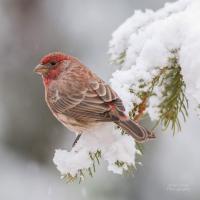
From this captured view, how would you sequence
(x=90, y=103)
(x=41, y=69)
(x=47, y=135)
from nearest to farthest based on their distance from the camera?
(x=90, y=103) → (x=41, y=69) → (x=47, y=135)

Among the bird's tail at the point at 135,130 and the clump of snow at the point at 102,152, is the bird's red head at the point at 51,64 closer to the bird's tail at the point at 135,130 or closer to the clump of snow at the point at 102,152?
the clump of snow at the point at 102,152

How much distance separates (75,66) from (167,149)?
8.80ft

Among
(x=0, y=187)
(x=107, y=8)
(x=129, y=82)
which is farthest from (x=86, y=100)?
(x=107, y=8)

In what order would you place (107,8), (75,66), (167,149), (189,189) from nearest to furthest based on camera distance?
(75,66), (189,189), (167,149), (107,8)

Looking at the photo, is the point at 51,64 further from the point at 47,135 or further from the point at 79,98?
the point at 47,135

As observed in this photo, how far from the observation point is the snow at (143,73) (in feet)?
11.3

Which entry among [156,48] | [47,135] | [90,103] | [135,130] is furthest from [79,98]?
[47,135]

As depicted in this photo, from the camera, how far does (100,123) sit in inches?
Result: 163

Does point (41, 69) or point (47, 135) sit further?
point (47, 135)

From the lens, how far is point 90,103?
4.36 m

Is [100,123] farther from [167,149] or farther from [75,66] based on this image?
[167,149]

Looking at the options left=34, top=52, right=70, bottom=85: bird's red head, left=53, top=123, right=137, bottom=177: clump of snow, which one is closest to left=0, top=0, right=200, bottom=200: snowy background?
left=34, top=52, right=70, bottom=85: bird's red head

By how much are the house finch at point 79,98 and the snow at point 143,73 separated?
77 millimetres

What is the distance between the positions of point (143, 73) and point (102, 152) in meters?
0.52
